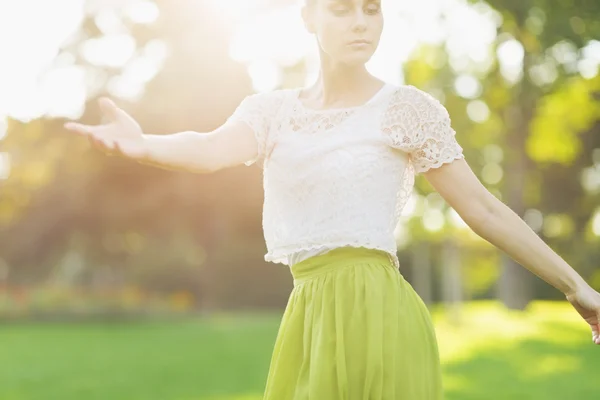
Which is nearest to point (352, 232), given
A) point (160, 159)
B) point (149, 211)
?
point (160, 159)

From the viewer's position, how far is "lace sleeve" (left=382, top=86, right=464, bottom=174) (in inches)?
88.7

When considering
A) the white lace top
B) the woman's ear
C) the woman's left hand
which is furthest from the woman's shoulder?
the woman's left hand

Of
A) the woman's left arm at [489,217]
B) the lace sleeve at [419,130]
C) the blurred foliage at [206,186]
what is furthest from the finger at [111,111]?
the blurred foliage at [206,186]

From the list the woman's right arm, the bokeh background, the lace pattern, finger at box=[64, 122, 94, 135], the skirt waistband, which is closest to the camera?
finger at box=[64, 122, 94, 135]

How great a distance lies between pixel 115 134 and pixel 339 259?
63 centimetres

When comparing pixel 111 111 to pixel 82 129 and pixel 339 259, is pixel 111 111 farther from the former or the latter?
pixel 339 259

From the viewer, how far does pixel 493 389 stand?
31.3ft

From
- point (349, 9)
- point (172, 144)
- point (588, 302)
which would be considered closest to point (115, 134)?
point (172, 144)

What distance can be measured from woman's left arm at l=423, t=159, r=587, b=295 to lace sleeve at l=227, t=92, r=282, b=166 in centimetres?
43

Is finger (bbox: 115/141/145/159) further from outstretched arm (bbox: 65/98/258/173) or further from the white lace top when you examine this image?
the white lace top

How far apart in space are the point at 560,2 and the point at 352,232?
4.53 meters

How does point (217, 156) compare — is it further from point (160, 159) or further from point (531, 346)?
point (531, 346)

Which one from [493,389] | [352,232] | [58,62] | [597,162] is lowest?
[493,389]

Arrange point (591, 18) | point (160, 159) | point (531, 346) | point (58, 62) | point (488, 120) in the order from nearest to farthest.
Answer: point (160, 159) < point (591, 18) < point (531, 346) < point (488, 120) < point (58, 62)
